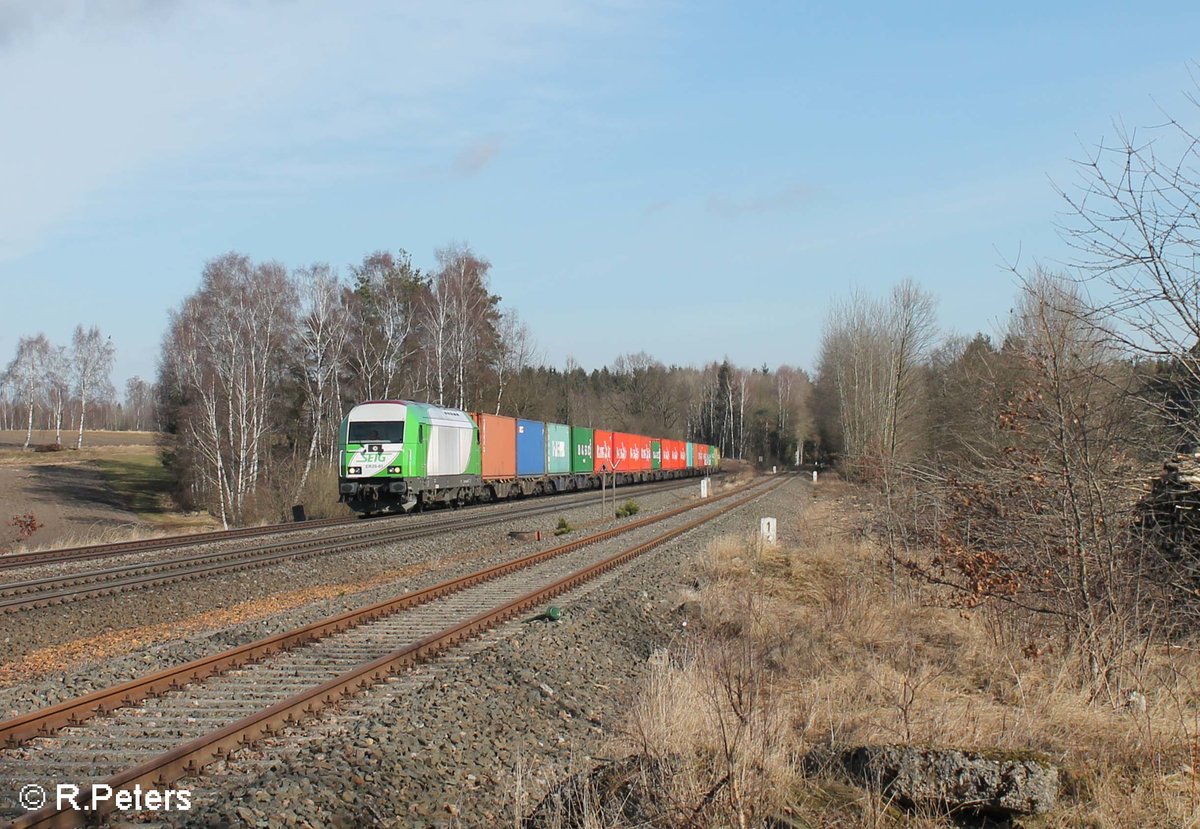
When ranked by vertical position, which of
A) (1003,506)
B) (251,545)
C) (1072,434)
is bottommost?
(251,545)

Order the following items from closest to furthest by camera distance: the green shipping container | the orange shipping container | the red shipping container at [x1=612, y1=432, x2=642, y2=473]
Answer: the green shipping container → the orange shipping container → the red shipping container at [x1=612, y1=432, x2=642, y2=473]

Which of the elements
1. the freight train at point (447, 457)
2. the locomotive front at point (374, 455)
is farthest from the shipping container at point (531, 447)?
the locomotive front at point (374, 455)

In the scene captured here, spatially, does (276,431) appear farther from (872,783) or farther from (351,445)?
(872,783)

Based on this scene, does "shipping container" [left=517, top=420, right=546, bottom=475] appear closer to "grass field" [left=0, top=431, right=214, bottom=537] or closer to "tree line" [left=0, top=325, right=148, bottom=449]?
"grass field" [left=0, top=431, right=214, bottom=537]

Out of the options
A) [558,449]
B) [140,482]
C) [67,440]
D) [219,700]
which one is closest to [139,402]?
[67,440]

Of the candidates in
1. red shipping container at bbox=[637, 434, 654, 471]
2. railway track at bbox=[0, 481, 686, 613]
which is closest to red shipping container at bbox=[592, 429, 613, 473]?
red shipping container at bbox=[637, 434, 654, 471]

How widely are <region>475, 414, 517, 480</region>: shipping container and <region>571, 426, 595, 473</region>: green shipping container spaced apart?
26.6 ft

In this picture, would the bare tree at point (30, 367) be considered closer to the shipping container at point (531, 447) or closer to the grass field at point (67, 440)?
the grass field at point (67, 440)

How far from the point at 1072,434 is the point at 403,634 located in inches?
252

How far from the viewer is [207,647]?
908 centimetres

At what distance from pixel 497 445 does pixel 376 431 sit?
25.7ft

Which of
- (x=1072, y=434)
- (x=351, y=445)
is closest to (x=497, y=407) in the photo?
(x=351, y=445)

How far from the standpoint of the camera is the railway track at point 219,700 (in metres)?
5.48

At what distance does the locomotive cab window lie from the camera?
25.8 metres
